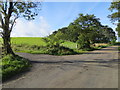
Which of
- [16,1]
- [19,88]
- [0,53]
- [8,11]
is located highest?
[16,1]

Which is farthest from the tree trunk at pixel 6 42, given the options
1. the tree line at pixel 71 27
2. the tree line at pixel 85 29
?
the tree line at pixel 85 29

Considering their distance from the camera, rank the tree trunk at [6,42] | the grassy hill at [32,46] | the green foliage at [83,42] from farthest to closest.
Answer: the green foliage at [83,42] < the grassy hill at [32,46] < the tree trunk at [6,42]

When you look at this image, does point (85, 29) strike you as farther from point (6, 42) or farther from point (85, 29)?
point (6, 42)

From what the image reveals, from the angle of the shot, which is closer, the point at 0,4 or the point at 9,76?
the point at 9,76

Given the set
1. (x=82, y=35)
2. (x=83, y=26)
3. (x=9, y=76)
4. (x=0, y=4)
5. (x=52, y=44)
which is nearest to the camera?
(x=9, y=76)

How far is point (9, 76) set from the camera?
6.85 m

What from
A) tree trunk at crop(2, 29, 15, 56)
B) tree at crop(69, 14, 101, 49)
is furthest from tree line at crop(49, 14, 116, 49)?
tree trunk at crop(2, 29, 15, 56)

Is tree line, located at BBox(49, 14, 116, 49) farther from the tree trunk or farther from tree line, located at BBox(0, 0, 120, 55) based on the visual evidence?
the tree trunk

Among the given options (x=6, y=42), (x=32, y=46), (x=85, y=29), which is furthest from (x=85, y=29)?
(x=6, y=42)

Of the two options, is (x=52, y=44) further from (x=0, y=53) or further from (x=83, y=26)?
(x=83, y=26)

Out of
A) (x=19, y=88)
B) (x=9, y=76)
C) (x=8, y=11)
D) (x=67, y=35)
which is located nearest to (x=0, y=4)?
(x=8, y=11)

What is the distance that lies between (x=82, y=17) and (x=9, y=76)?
100 feet

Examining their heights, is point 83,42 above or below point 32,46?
above

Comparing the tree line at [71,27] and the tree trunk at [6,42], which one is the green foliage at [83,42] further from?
the tree trunk at [6,42]
